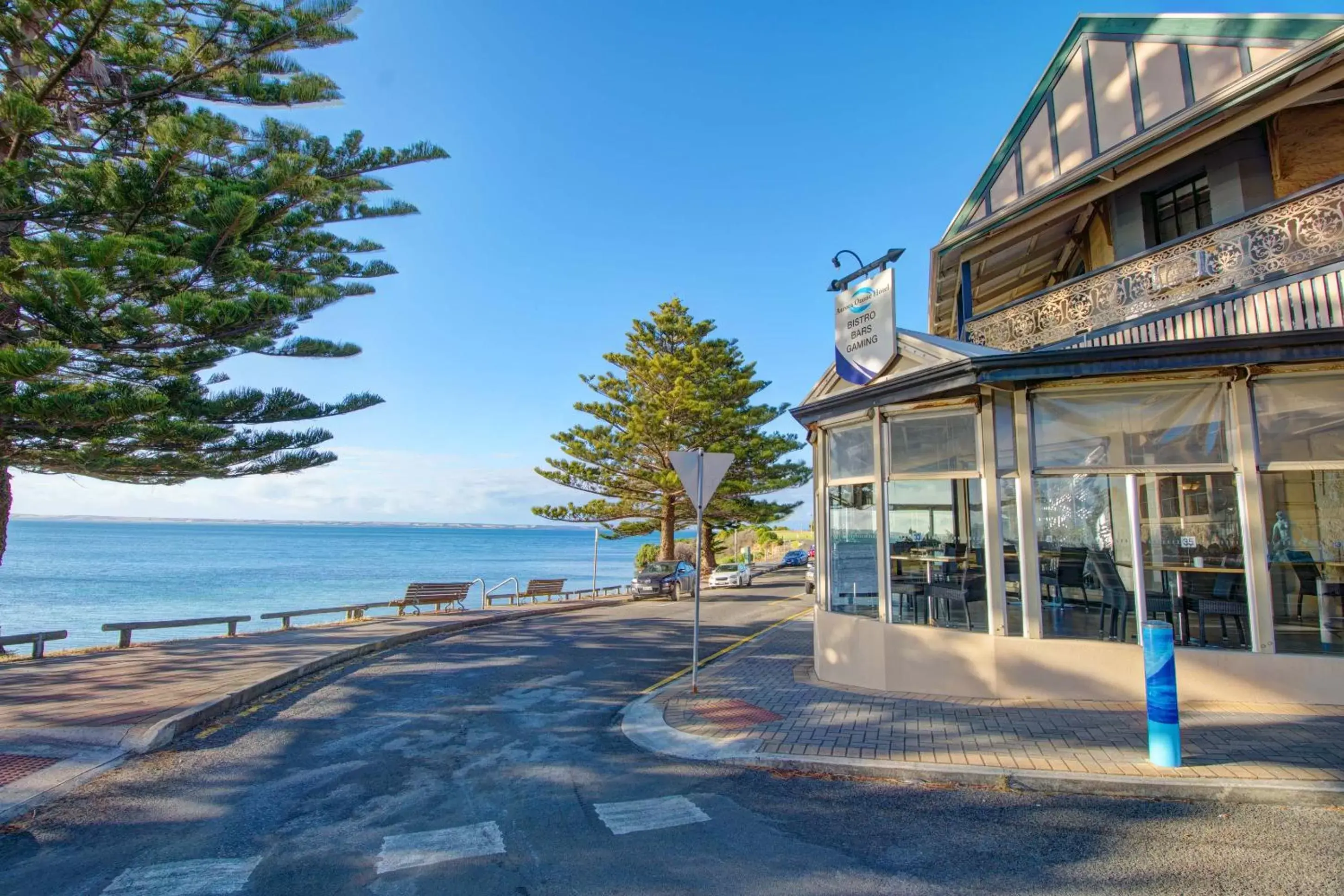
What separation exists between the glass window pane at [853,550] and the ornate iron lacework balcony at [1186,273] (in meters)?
3.42

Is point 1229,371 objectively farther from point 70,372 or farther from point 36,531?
point 36,531

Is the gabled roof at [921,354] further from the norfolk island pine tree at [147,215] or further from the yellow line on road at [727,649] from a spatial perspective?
the norfolk island pine tree at [147,215]

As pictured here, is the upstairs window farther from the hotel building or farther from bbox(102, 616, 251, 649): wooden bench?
bbox(102, 616, 251, 649): wooden bench

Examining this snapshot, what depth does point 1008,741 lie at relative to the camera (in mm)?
5605

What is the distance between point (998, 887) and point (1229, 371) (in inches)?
237

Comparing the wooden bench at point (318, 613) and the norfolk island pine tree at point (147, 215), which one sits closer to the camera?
the norfolk island pine tree at point (147, 215)

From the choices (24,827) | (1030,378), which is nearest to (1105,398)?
(1030,378)

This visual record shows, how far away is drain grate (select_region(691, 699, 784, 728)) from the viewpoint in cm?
659

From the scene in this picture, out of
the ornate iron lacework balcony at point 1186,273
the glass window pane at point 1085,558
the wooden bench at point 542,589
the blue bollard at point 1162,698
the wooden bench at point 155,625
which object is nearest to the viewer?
the blue bollard at point 1162,698

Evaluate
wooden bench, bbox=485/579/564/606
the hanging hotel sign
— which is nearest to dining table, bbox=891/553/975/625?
the hanging hotel sign

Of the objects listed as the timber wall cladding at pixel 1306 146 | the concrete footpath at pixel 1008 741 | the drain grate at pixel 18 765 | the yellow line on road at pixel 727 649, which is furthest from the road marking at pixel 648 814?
the timber wall cladding at pixel 1306 146

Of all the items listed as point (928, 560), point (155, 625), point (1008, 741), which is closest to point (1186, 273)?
point (928, 560)

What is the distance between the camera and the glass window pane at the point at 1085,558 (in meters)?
7.32

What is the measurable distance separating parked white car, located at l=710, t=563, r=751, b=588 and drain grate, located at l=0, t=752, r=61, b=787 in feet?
80.6
